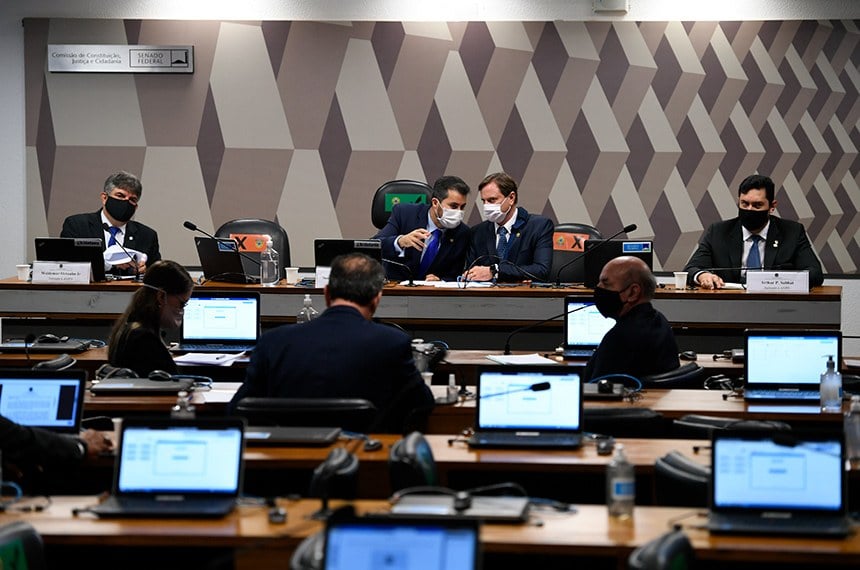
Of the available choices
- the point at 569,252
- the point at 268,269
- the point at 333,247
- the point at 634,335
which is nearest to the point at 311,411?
the point at 634,335

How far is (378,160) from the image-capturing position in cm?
934

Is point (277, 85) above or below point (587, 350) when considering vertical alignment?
above

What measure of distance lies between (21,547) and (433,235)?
5.15 metres

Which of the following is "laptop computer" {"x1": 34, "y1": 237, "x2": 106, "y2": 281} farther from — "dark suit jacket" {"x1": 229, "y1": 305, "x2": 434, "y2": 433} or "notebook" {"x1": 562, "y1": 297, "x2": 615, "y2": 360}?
"dark suit jacket" {"x1": 229, "y1": 305, "x2": 434, "y2": 433}

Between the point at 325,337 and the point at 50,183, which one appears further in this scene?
the point at 50,183

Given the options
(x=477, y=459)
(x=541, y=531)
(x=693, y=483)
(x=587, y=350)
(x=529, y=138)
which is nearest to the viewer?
(x=541, y=531)

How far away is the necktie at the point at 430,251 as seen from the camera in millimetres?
7637

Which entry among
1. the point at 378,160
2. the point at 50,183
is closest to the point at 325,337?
the point at 378,160

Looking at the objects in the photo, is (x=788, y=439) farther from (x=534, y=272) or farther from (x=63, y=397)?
(x=534, y=272)

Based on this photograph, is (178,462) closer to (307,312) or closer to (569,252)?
(307,312)

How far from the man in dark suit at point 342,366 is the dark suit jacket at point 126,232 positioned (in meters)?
3.98

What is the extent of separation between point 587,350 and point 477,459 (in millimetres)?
2350

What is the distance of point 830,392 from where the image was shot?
4.54 metres

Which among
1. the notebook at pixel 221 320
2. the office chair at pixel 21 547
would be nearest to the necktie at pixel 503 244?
the notebook at pixel 221 320
